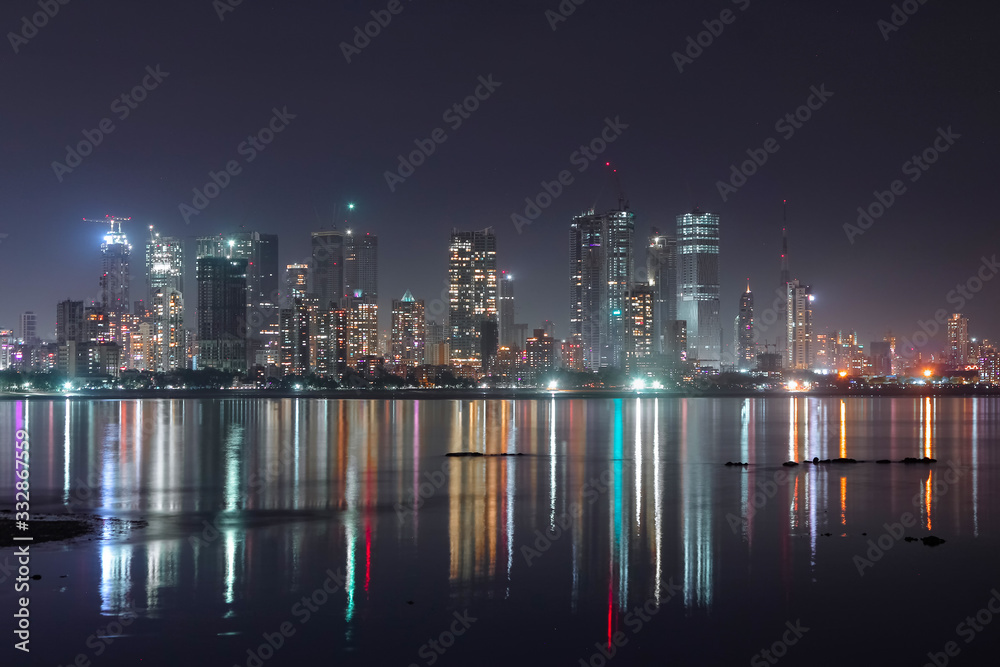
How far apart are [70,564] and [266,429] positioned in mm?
58865

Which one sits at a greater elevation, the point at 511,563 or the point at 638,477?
the point at 511,563

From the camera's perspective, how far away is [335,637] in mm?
18000

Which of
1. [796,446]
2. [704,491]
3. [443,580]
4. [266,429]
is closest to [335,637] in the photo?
[443,580]

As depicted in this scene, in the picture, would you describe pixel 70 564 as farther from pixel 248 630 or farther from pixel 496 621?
pixel 496 621
